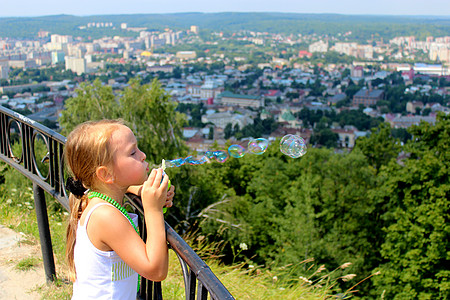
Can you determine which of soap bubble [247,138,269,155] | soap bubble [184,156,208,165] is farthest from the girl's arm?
soap bubble [247,138,269,155]

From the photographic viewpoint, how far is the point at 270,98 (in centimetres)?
8000

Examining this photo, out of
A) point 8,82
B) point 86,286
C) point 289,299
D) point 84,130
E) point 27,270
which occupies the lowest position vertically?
point 8,82

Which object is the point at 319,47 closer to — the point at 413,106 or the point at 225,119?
the point at 413,106

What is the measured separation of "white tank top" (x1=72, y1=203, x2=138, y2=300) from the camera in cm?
124

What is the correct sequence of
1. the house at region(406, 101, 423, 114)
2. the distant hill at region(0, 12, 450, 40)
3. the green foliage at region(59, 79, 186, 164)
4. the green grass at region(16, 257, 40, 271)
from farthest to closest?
the distant hill at region(0, 12, 450, 40), the house at region(406, 101, 423, 114), the green foliage at region(59, 79, 186, 164), the green grass at region(16, 257, 40, 271)

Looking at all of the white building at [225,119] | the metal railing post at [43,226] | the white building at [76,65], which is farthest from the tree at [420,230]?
the white building at [76,65]

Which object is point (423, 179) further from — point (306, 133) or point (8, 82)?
point (8, 82)

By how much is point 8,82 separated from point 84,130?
5605 cm

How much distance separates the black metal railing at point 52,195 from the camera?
106cm

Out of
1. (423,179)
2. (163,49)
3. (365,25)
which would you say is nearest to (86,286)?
(423,179)

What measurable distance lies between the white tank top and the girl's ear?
122mm

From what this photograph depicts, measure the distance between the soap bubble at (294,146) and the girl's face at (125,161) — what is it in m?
1.50

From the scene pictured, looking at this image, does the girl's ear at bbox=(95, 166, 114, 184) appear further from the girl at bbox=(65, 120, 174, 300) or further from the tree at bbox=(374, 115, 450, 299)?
the tree at bbox=(374, 115, 450, 299)

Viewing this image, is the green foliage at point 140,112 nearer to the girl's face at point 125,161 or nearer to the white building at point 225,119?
the girl's face at point 125,161
